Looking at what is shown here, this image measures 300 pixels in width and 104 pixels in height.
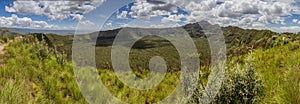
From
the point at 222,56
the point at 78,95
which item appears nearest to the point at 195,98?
the point at 222,56

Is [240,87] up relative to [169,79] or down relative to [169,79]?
up

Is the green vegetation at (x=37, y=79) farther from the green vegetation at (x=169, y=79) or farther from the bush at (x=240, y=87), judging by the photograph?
the bush at (x=240, y=87)

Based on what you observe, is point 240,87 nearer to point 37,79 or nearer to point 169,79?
point 169,79

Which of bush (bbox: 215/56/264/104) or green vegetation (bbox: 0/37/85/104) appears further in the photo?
bush (bbox: 215/56/264/104)

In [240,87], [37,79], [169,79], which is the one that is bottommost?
[169,79]

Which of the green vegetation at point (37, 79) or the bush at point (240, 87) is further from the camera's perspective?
the bush at point (240, 87)

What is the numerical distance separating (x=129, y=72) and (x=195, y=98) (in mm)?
4133

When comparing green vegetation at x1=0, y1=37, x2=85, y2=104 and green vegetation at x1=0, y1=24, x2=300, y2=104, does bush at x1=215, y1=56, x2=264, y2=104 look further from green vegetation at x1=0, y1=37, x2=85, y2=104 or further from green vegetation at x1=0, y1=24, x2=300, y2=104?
green vegetation at x1=0, y1=37, x2=85, y2=104

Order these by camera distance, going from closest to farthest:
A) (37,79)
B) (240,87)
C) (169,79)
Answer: (240,87), (37,79), (169,79)

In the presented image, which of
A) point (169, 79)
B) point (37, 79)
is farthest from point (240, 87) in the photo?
point (37, 79)

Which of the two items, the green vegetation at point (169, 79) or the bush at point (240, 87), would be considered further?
the bush at point (240, 87)

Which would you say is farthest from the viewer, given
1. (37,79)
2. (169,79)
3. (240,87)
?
(169,79)

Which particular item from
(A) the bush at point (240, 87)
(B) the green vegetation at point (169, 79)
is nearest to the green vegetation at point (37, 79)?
(B) the green vegetation at point (169, 79)

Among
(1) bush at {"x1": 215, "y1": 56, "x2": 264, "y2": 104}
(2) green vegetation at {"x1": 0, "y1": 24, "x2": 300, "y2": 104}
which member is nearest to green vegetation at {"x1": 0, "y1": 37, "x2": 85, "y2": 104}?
(2) green vegetation at {"x1": 0, "y1": 24, "x2": 300, "y2": 104}
